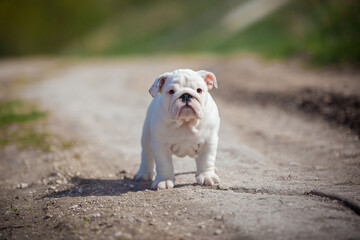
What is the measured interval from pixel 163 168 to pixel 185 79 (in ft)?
3.76

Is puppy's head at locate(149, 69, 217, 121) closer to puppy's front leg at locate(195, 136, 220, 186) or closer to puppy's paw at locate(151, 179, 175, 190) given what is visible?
puppy's front leg at locate(195, 136, 220, 186)

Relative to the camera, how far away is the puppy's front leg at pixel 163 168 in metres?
4.89


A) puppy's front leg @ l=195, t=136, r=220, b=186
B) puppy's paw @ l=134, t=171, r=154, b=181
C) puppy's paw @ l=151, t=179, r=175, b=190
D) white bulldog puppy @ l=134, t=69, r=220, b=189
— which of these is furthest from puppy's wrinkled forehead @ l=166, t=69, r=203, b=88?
puppy's paw @ l=134, t=171, r=154, b=181

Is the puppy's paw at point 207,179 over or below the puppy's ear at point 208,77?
below

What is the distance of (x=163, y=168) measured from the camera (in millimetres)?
4938

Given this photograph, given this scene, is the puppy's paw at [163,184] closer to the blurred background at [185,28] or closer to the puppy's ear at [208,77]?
the puppy's ear at [208,77]

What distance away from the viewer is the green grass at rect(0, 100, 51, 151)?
8.50 metres

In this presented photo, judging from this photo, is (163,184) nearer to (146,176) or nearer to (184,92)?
(146,176)

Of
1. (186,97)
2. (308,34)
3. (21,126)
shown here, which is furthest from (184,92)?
(308,34)

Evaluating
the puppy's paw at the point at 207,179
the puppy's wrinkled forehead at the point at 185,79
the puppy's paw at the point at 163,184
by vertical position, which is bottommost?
the puppy's paw at the point at 163,184

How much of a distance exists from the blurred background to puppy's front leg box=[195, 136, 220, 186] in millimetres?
8487

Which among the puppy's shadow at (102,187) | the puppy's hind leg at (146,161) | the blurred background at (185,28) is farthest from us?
the blurred background at (185,28)

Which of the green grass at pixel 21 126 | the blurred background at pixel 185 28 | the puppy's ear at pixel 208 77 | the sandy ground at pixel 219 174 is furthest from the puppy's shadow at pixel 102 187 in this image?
the blurred background at pixel 185 28

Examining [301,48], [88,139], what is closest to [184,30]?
[301,48]
